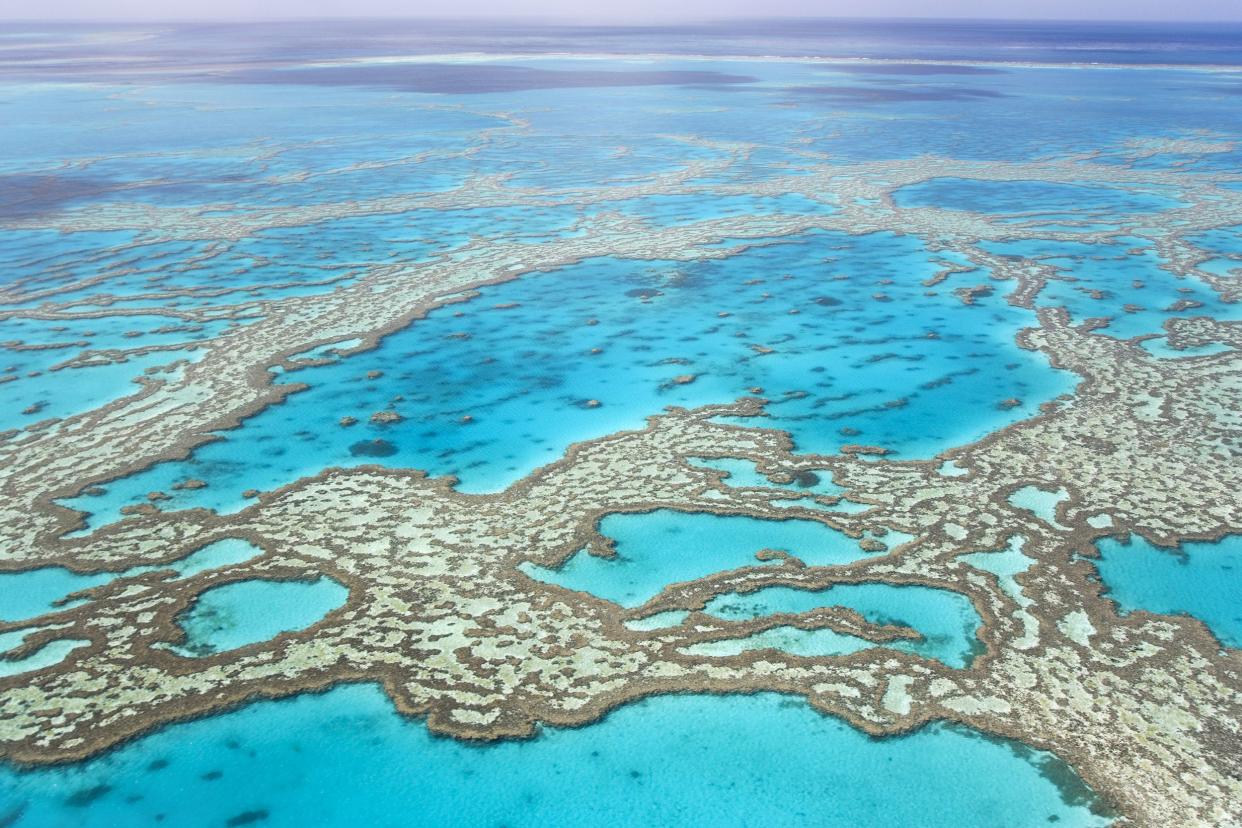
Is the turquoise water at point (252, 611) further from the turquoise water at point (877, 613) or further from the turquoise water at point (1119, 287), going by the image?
the turquoise water at point (1119, 287)

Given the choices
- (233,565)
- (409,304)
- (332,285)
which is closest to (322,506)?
(233,565)

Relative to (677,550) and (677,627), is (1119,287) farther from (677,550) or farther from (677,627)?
(677,627)

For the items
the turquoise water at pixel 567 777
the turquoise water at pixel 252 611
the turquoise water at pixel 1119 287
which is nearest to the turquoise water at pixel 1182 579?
the turquoise water at pixel 567 777

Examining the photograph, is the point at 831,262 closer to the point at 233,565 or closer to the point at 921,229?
the point at 921,229

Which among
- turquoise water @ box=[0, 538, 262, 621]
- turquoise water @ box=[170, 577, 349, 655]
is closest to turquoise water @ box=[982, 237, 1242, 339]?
turquoise water @ box=[170, 577, 349, 655]

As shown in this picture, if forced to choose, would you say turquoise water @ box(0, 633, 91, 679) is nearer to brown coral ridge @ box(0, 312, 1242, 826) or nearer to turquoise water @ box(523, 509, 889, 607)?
brown coral ridge @ box(0, 312, 1242, 826)
